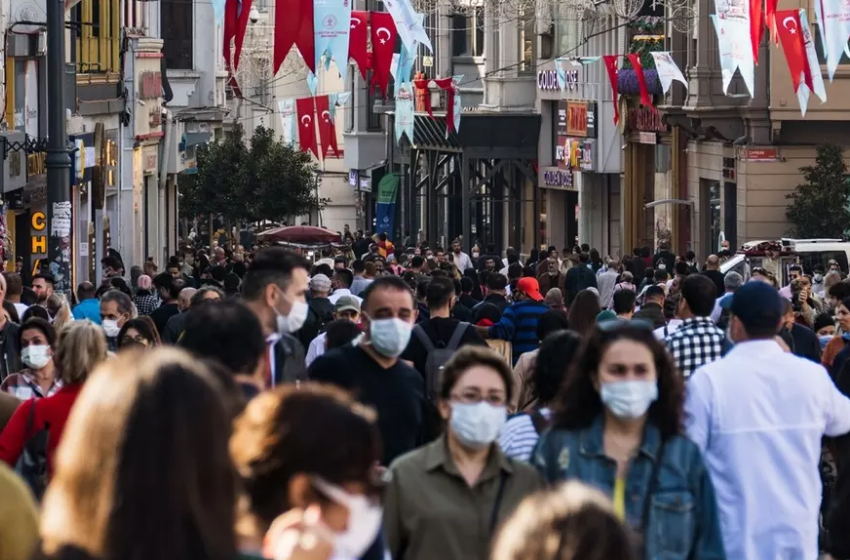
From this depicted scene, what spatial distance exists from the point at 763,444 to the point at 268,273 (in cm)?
197

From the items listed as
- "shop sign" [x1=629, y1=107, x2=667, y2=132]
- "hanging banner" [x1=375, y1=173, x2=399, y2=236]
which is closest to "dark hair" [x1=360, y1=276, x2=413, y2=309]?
"shop sign" [x1=629, y1=107, x2=667, y2=132]

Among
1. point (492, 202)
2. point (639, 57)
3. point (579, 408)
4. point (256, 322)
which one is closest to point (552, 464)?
point (579, 408)

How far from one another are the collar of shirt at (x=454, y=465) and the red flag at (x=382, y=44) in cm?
2826

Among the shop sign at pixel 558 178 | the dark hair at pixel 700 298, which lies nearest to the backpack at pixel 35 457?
the dark hair at pixel 700 298

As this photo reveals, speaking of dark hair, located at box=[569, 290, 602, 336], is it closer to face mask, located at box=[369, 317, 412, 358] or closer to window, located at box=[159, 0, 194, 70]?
face mask, located at box=[369, 317, 412, 358]

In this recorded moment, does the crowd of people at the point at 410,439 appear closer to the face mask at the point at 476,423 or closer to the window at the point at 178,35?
the face mask at the point at 476,423

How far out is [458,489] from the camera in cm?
616

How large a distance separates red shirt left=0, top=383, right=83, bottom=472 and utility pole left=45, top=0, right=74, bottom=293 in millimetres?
12397

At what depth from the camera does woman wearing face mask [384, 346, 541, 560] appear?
6059 millimetres

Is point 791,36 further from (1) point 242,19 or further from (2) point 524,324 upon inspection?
(2) point 524,324

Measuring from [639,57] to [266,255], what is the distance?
3764 centimetres

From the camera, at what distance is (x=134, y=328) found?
1071 centimetres

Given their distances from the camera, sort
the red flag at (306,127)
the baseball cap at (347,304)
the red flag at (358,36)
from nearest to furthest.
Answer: the baseball cap at (347,304) → the red flag at (358,36) → the red flag at (306,127)

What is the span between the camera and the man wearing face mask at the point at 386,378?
8062 mm
